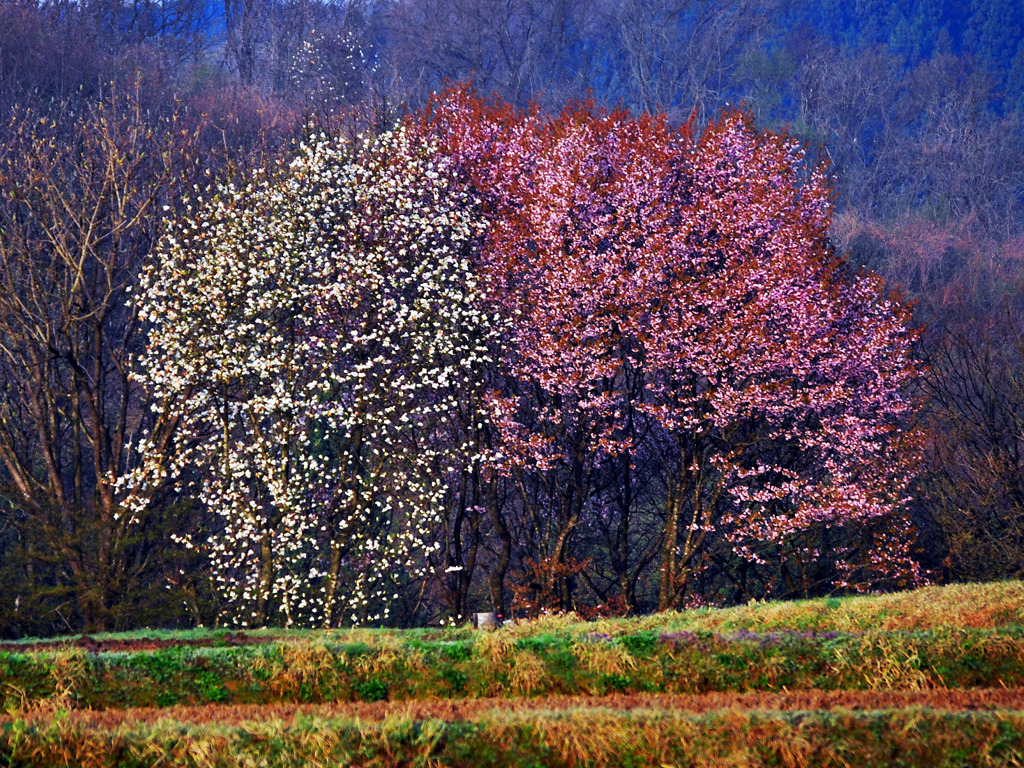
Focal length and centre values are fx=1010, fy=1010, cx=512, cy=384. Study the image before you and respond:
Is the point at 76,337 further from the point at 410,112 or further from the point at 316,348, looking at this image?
the point at 410,112

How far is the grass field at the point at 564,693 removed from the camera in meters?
7.21

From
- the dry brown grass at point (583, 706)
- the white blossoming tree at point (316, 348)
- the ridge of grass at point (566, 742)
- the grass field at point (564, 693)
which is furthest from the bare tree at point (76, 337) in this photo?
the ridge of grass at point (566, 742)

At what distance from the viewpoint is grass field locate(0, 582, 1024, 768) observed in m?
7.21

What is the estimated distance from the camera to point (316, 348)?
21.9 m

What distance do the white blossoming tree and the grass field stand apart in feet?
20.9

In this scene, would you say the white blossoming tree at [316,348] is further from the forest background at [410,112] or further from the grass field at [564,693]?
the grass field at [564,693]

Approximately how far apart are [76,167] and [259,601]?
37.2 feet

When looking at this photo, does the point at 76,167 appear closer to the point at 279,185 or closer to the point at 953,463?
the point at 279,185

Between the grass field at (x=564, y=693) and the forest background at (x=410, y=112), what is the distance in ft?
27.7

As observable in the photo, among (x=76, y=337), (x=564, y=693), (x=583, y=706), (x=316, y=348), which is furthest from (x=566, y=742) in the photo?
(x=76, y=337)

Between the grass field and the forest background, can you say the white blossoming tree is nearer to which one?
the forest background

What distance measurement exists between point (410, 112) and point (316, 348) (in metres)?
20.0

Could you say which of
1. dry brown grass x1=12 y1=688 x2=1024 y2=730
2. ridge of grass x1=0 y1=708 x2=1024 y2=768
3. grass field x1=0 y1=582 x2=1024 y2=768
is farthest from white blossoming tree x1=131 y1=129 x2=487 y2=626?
ridge of grass x1=0 y1=708 x2=1024 y2=768

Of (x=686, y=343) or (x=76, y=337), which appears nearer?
(x=686, y=343)
